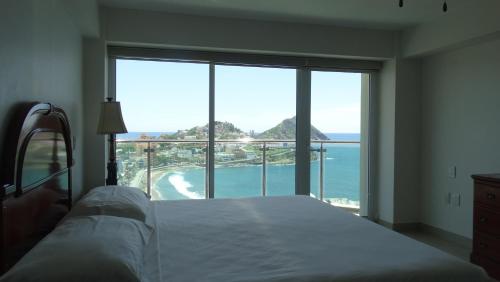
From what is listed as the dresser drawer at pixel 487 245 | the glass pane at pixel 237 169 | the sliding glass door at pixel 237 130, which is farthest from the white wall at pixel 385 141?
the glass pane at pixel 237 169

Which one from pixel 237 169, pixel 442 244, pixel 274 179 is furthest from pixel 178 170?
pixel 442 244

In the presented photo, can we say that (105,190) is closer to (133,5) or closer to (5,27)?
(5,27)

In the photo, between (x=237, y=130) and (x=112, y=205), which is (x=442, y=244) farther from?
(x=112, y=205)

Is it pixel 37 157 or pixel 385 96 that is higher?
pixel 385 96

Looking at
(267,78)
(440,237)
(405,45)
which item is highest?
(405,45)

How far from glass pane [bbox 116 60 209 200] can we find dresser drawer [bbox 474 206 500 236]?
107 inches

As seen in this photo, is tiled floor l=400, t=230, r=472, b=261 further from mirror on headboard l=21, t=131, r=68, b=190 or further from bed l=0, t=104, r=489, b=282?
mirror on headboard l=21, t=131, r=68, b=190

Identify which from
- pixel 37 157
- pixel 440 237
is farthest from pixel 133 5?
pixel 440 237

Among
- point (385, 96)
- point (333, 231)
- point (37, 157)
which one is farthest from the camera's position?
point (385, 96)

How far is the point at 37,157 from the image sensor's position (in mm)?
1734

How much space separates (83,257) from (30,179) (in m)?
0.52

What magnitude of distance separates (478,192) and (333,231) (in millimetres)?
1637

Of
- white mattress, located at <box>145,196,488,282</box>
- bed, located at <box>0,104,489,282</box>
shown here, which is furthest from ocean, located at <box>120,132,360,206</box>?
bed, located at <box>0,104,489,282</box>

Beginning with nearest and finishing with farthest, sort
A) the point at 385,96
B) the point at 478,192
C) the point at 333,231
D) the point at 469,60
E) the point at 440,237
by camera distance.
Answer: the point at 333,231 < the point at 478,192 < the point at 469,60 < the point at 440,237 < the point at 385,96
